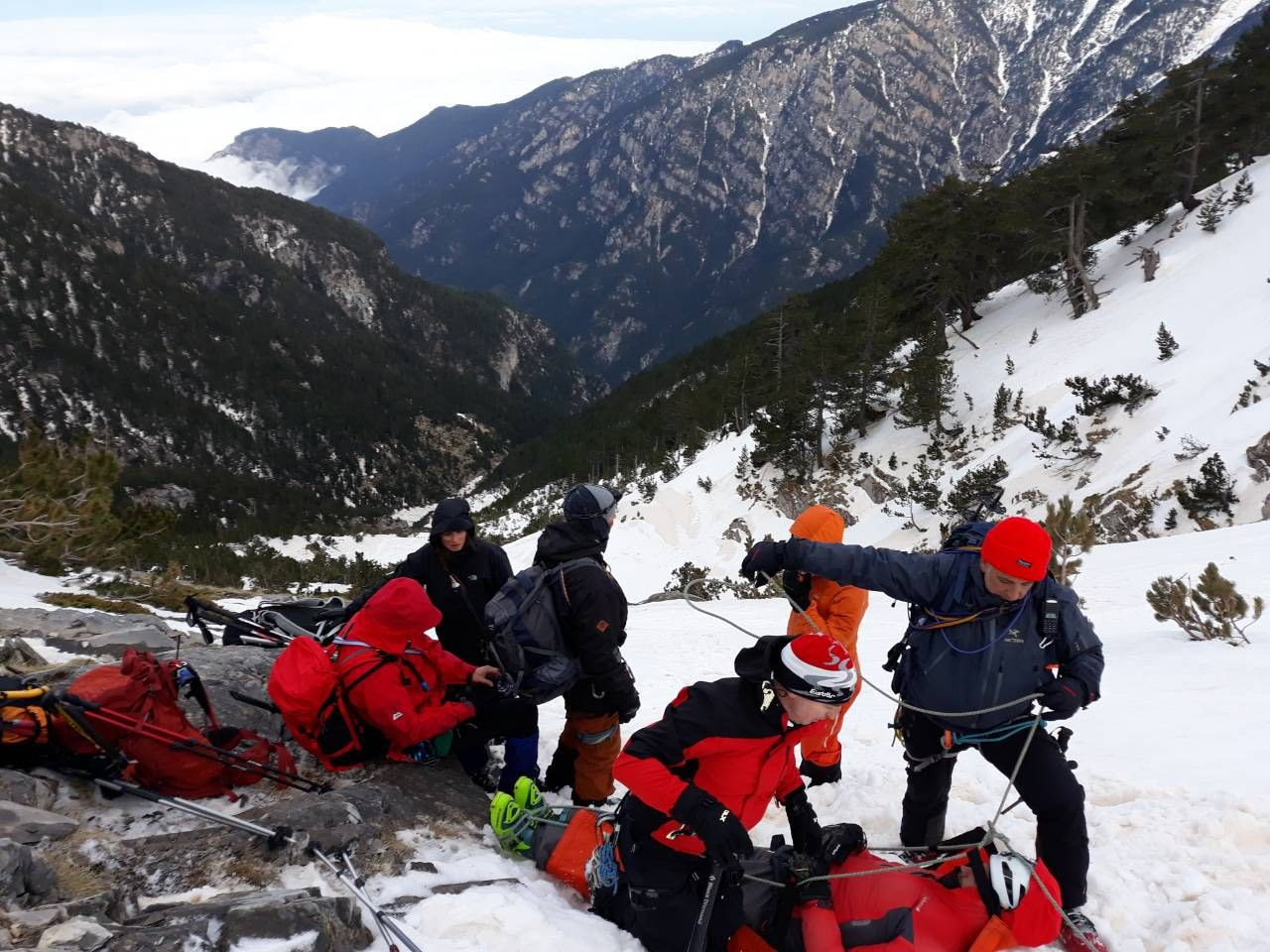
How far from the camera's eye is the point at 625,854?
331cm

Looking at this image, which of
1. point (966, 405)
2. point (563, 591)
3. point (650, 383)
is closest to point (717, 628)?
point (563, 591)

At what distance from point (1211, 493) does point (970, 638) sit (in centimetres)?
1282

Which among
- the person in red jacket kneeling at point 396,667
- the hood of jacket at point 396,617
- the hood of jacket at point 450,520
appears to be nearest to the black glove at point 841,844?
the person in red jacket kneeling at point 396,667

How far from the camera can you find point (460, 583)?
16.8 ft

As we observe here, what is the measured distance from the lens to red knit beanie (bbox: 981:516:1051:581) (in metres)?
3.13

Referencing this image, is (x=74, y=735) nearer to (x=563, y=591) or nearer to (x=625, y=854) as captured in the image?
(x=563, y=591)

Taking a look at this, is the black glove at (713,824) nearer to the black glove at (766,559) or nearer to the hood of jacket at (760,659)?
the hood of jacket at (760,659)

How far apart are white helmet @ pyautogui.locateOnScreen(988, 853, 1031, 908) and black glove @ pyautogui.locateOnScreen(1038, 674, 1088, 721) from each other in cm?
65

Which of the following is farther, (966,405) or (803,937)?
(966,405)

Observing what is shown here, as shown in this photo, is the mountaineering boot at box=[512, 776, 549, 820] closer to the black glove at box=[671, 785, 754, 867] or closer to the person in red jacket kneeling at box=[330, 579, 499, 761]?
the person in red jacket kneeling at box=[330, 579, 499, 761]

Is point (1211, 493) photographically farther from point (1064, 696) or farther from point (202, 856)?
point (202, 856)

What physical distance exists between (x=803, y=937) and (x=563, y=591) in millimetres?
1935

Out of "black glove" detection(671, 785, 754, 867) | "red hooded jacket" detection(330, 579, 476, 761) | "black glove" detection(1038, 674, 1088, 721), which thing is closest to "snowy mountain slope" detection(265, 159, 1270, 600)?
"black glove" detection(1038, 674, 1088, 721)

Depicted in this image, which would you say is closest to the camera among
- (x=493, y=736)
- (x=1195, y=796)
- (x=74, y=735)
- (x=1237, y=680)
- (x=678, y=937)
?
(x=678, y=937)
